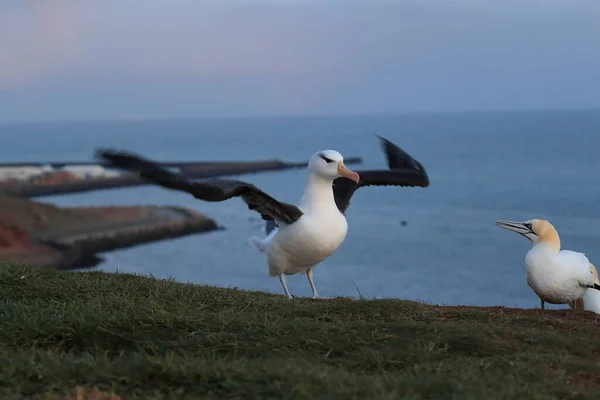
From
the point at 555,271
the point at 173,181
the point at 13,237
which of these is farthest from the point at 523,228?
the point at 13,237

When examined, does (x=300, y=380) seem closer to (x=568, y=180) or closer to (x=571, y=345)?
(x=571, y=345)

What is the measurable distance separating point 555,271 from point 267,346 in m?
4.20

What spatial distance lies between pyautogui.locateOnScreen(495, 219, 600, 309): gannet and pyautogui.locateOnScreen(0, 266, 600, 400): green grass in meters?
0.89

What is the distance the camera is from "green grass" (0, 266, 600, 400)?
15.1ft

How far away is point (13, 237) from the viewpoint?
5050 centimetres

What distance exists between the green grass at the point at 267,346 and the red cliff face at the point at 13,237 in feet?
143

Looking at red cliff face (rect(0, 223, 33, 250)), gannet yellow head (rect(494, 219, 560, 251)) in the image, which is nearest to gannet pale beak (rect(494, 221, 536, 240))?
gannet yellow head (rect(494, 219, 560, 251))

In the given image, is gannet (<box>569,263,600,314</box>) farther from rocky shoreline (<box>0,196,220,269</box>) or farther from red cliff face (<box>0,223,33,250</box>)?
red cliff face (<box>0,223,33,250</box>)

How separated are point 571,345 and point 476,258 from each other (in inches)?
1838

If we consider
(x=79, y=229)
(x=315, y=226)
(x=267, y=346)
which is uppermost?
(x=79, y=229)

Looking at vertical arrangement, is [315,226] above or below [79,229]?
below

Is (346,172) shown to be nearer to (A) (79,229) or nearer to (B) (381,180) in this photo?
(B) (381,180)

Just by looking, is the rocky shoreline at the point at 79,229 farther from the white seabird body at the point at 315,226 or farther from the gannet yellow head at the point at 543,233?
the gannet yellow head at the point at 543,233

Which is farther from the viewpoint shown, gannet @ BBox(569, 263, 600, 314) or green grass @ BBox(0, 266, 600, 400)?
gannet @ BBox(569, 263, 600, 314)
